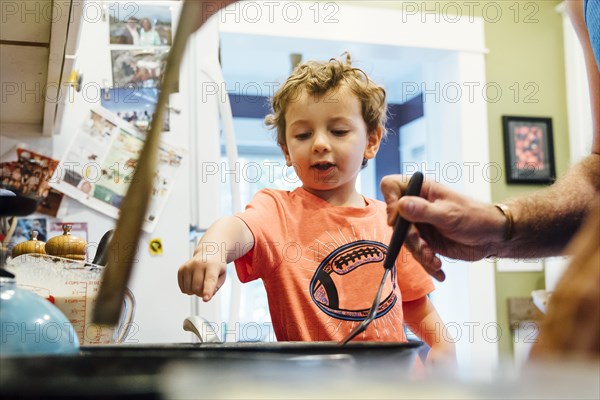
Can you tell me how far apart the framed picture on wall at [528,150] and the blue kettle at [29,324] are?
9.15ft

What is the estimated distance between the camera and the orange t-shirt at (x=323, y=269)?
99 centimetres

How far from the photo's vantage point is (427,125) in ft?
11.1

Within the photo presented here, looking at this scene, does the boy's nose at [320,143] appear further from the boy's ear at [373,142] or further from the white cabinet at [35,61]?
the white cabinet at [35,61]

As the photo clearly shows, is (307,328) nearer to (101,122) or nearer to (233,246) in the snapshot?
(233,246)

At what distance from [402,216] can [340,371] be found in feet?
1.68

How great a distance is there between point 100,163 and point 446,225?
1085 millimetres

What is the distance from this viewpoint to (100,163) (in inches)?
63.8

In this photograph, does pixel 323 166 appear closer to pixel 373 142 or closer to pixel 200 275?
pixel 373 142

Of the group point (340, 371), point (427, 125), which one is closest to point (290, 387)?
point (340, 371)

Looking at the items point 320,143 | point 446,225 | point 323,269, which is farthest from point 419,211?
point 320,143

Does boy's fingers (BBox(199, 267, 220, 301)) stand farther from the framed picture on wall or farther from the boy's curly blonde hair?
the framed picture on wall

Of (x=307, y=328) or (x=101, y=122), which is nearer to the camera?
(x=307, y=328)

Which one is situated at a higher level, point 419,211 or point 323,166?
point 323,166

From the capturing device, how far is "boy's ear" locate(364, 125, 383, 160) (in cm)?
131
